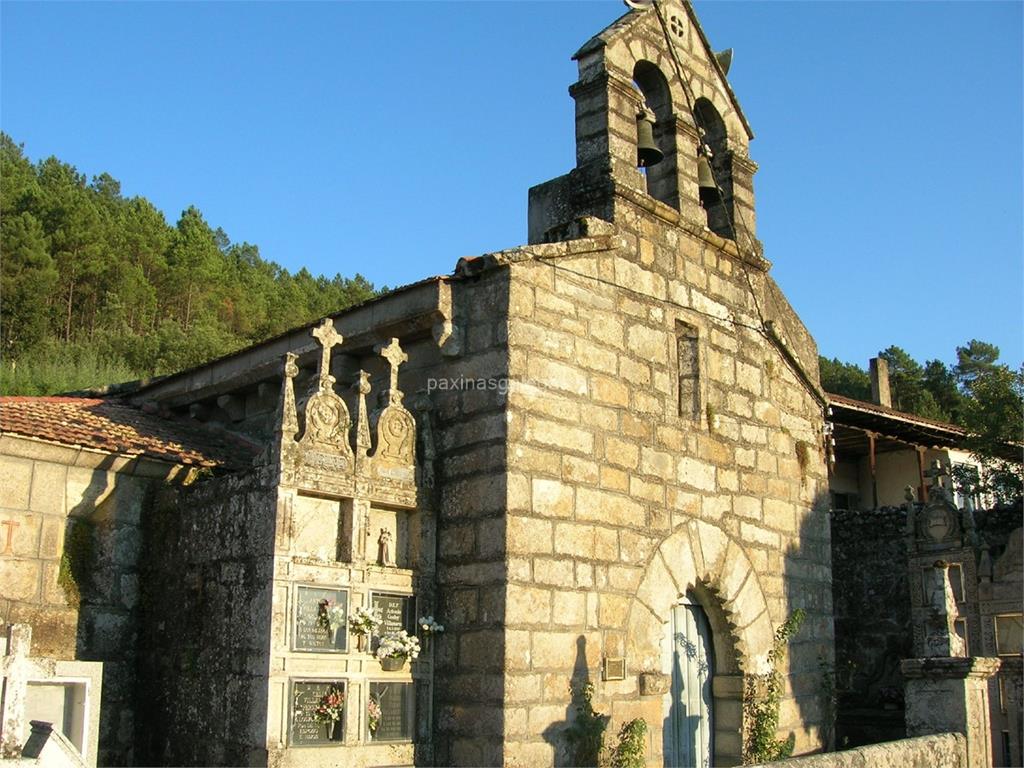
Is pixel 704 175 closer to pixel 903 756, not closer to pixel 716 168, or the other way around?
pixel 716 168

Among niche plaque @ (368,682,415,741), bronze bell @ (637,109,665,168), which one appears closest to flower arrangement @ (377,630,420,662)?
niche plaque @ (368,682,415,741)

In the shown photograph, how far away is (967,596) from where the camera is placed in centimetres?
1202

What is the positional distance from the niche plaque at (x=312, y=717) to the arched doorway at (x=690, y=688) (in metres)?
2.87

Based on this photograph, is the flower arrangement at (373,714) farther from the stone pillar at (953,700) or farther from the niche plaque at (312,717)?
the stone pillar at (953,700)

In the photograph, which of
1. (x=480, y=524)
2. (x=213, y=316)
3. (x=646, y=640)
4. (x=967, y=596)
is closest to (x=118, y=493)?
(x=480, y=524)

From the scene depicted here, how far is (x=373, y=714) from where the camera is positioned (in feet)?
23.1

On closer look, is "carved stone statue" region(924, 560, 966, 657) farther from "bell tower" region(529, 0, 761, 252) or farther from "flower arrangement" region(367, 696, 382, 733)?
"flower arrangement" region(367, 696, 382, 733)

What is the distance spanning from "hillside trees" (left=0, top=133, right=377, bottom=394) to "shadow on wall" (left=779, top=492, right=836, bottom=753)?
51.9ft

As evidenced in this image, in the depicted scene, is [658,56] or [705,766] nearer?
[705,766]

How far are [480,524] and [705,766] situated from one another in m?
3.13

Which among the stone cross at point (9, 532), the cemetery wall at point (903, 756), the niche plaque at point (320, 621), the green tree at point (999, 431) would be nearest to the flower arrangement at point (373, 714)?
the niche plaque at point (320, 621)

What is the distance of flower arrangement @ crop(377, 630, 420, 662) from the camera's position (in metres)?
7.11

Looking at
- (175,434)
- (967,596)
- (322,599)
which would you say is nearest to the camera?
(322,599)

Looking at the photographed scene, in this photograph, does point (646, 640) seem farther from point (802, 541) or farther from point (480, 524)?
point (802, 541)
